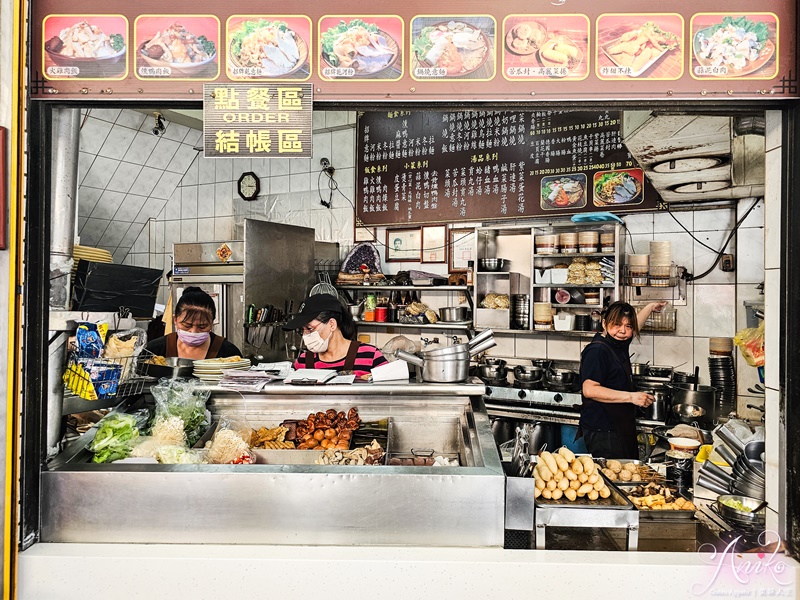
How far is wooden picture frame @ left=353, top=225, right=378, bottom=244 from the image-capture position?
21.2 ft

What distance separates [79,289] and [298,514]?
1.16m

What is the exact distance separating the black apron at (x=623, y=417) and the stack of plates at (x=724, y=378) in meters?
1.07

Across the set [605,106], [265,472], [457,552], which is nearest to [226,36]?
[605,106]

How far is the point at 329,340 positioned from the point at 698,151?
2.65 meters

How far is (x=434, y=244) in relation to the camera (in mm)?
6133

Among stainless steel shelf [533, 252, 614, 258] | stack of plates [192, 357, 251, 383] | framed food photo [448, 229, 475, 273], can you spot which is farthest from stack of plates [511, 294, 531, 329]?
stack of plates [192, 357, 251, 383]

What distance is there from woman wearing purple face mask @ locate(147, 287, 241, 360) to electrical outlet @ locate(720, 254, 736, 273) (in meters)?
4.18

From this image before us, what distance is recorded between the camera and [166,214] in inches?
294

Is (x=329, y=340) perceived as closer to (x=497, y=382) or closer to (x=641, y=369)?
(x=497, y=382)

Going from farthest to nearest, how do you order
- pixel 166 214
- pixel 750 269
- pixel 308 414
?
pixel 166 214 → pixel 750 269 → pixel 308 414

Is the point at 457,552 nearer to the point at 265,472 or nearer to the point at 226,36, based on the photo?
the point at 265,472

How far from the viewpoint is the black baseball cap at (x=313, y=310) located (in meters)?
3.52

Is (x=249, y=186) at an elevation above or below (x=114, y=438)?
above

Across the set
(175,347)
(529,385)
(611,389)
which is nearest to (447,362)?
(611,389)
